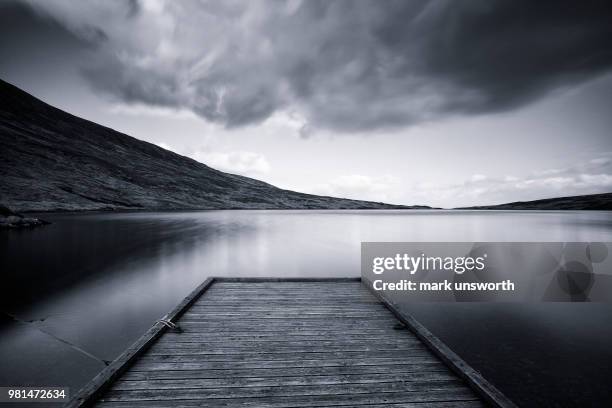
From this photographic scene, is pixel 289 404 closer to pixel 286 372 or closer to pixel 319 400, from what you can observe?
pixel 319 400

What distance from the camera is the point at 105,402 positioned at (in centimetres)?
398

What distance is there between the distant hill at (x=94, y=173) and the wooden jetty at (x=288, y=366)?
233ft

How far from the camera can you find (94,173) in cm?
9800

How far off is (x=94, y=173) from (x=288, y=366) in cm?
11950

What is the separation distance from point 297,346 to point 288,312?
1.98m

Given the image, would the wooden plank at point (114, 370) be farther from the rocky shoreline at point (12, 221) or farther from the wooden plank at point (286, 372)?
the rocky shoreline at point (12, 221)

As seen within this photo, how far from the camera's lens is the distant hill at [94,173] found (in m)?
72.2

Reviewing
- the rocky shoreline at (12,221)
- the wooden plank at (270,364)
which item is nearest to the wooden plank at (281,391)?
the wooden plank at (270,364)

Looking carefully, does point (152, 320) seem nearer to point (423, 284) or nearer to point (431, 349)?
point (431, 349)

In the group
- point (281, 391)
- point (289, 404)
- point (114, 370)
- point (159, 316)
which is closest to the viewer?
point (289, 404)

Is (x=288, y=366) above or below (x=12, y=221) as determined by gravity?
below

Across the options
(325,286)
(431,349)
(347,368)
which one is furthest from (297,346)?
(325,286)

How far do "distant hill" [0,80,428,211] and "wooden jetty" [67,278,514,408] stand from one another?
233ft

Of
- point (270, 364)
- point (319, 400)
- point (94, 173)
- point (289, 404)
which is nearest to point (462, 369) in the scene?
point (319, 400)
